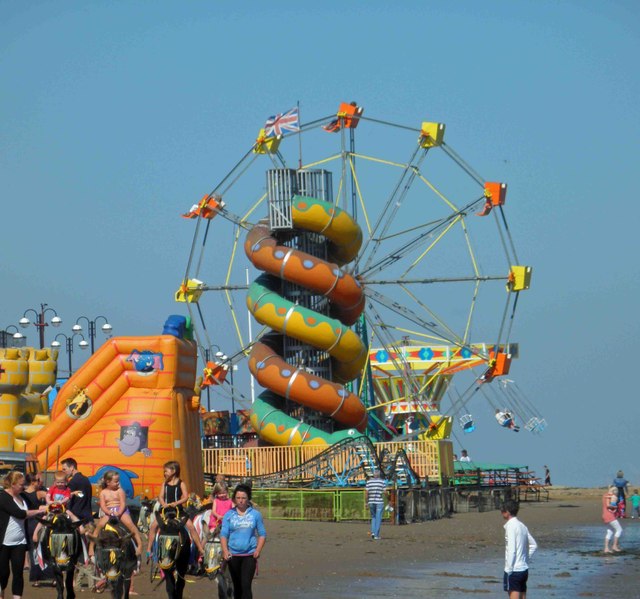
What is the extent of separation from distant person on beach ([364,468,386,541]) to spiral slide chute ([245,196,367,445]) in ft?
A: 39.5

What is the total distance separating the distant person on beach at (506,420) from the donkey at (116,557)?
3588cm

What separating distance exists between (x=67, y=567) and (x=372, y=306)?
103ft

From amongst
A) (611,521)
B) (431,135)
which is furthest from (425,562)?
(431,135)

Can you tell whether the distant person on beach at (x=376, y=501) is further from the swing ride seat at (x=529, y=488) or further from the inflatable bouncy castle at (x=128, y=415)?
the swing ride seat at (x=529, y=488)

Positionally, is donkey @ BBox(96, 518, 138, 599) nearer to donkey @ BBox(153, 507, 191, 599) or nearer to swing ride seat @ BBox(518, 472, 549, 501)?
donkey @ BBox(153, 507, 191, 599)

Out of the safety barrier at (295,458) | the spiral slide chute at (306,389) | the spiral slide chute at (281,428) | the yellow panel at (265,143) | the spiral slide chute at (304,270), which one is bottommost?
the safety barrier at (295,458)

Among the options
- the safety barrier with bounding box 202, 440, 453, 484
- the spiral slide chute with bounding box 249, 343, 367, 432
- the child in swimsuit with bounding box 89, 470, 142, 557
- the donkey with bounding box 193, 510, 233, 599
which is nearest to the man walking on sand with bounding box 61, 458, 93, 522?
the child in swimsuit with bounding box 89, 470, 142, 557

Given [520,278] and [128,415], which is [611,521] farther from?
[520,278]

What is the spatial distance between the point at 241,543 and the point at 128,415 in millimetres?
14842

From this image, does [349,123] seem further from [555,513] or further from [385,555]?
[385,555]

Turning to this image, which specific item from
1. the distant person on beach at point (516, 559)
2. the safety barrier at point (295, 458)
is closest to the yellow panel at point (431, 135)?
the safety barrier at point (295, 458)

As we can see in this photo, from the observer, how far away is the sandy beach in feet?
52.5

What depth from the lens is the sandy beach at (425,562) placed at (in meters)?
16.0

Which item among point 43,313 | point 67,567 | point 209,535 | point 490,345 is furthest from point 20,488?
point 490,345
